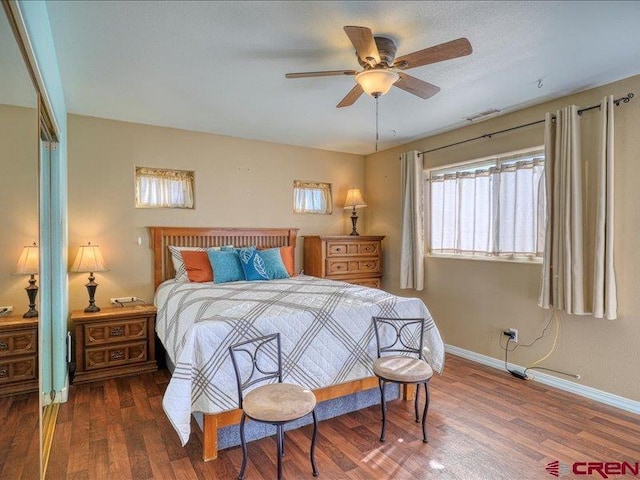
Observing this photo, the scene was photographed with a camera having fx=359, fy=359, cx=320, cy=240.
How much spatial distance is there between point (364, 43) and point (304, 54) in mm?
636

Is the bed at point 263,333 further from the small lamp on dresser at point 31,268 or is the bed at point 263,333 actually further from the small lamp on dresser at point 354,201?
the small lamp on dresser at point 354,201

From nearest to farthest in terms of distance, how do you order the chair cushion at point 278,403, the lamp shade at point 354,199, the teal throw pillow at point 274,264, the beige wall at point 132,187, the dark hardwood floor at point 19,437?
the dark hardwood floor at point 19,437, the chair cushion at point 278,403, the beige wall at point 132,187, the teal throw pillow at point 274,264, the lamp shade at point 354,199

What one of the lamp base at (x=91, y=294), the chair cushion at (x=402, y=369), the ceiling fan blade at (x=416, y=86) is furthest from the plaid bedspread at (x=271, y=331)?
the ceiling fan blade at (x=416, y=86)

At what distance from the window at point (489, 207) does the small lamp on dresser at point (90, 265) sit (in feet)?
12.0

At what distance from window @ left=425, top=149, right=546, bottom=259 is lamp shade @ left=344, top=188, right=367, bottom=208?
0.94 m

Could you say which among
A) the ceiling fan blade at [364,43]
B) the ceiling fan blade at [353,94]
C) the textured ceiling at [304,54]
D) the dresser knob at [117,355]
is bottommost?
the dresser knob at [117,355]

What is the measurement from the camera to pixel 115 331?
3410mm

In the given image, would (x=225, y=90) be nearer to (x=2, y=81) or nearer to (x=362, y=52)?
(x=362, y=52)

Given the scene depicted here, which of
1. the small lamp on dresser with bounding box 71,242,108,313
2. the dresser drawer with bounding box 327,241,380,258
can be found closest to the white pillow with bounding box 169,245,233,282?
the small lamp on dresser with bounding box 71,242,108,313

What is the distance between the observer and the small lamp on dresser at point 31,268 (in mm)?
1620

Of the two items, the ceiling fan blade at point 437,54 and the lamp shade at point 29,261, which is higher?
the ceiling fan blade at point 437,54

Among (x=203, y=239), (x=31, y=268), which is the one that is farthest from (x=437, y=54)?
(x=203, y=239)

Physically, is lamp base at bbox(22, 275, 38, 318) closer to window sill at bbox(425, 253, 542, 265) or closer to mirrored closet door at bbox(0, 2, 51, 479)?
mirrored closet door at bbox(0, 2, 51, 479)

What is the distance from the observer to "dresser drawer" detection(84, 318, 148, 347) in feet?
10.8
